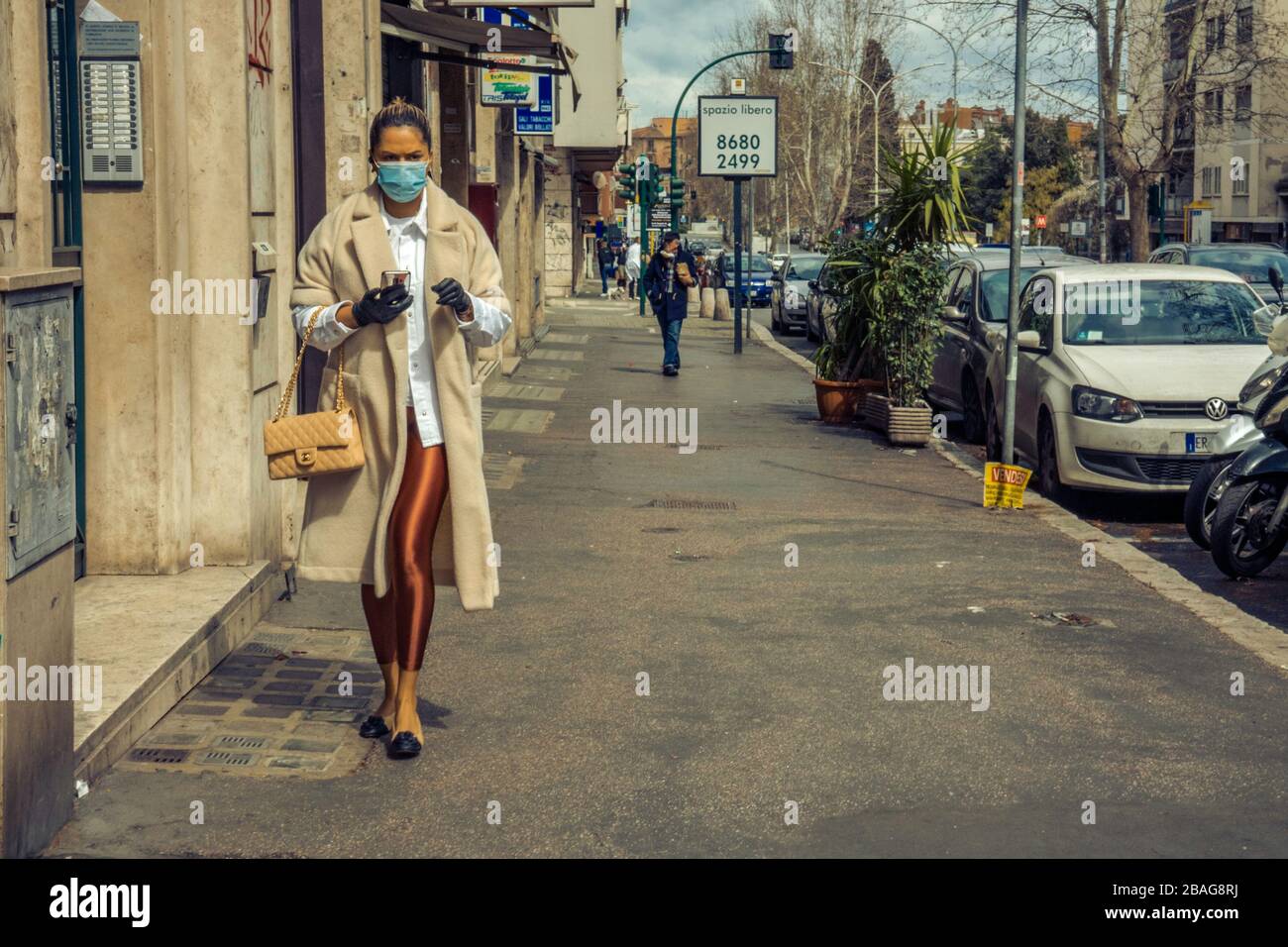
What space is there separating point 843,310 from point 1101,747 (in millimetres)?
11295

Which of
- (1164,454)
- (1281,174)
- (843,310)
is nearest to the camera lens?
(1164,454)

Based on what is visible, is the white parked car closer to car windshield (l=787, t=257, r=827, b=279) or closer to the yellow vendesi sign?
the yellow vendesi sign

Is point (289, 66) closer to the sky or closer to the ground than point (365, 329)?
closer to the sky

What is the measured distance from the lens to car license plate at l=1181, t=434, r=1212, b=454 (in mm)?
11664

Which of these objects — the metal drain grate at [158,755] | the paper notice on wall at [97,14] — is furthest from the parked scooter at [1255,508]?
the paper notice on wall at [97,14]

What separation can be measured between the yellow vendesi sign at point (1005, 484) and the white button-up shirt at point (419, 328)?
Answer: 655 centimetres

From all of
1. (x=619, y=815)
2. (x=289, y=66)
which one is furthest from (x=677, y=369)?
(x=619, y=815)

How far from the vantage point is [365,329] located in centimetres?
573

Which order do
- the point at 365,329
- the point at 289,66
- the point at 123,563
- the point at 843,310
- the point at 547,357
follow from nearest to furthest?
1. the point at 365,329
2. the point at 123,563
3. the point at 289,66
4. the point at 843,310
5. the point at 547,357

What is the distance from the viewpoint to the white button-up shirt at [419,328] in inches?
224

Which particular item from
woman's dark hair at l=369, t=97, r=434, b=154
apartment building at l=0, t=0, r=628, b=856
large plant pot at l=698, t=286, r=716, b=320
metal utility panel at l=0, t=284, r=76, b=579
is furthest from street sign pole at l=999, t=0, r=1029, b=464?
large plant pot at l=698, t=286, r=716, b=320

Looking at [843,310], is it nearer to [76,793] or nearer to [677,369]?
[677,369]

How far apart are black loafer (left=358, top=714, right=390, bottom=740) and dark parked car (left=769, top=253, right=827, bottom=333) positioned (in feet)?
94.7

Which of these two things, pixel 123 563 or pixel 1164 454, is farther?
pixel 1164 454
